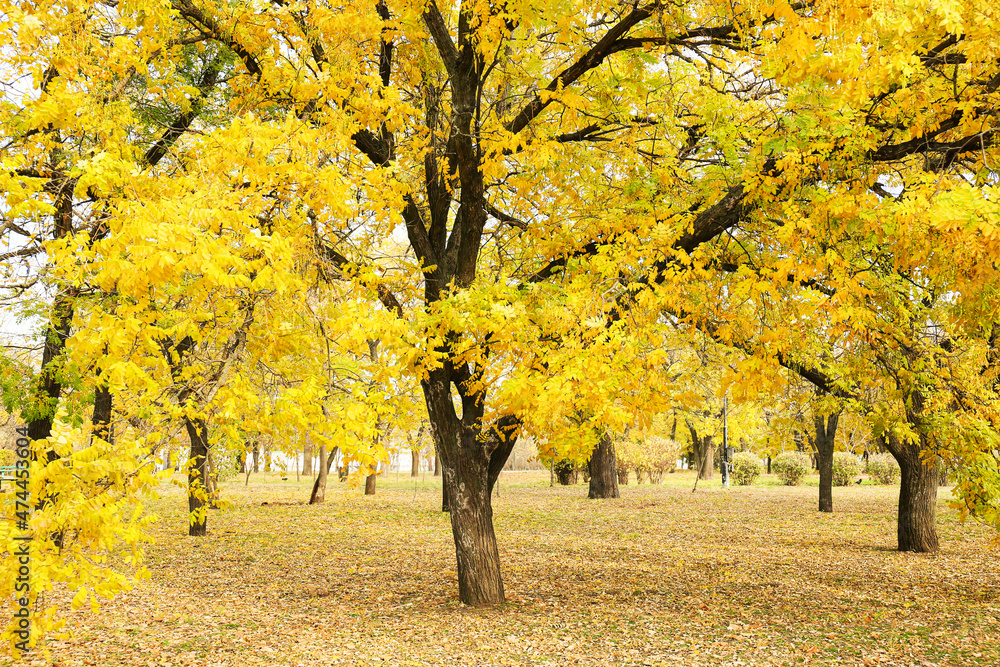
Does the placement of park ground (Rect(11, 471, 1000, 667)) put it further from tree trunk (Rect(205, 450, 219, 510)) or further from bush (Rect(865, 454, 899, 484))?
bush (Rect(865, 454, 899, 484))

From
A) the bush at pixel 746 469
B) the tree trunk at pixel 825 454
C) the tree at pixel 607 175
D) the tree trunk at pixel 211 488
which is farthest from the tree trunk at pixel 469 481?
the bush at pixel 746 469

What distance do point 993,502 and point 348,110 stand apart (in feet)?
24.9

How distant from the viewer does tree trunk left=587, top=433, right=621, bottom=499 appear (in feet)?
67.5

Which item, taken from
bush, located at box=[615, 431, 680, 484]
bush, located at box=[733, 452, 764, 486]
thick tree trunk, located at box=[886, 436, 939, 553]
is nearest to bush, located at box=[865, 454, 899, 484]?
bush, located at box=[733, 452, 764, 486]

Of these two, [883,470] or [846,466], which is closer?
[846,466]

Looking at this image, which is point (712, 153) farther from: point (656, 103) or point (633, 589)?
point (633, 589)

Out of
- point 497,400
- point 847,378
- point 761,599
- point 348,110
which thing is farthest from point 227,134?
point 847,378

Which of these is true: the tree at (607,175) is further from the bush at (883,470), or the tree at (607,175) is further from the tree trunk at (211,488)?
the bush at (883,470)

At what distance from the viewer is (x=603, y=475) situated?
20.7 m

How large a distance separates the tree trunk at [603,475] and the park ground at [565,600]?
6.08 meters

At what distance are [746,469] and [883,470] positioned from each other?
576cm

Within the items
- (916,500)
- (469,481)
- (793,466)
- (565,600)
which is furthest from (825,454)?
(793,466)

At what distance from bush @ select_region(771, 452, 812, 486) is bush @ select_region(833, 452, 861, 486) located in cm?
152

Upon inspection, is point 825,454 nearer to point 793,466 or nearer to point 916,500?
point 916,500
